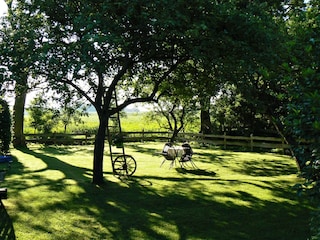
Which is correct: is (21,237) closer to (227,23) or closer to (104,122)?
(104,122)

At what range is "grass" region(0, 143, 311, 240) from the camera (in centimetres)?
575

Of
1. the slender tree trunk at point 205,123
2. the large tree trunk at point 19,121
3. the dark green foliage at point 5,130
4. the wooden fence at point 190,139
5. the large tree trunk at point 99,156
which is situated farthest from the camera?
the slender tree trunk at point 205,123

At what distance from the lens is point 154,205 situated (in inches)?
288

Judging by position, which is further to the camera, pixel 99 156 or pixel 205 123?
pixel 205 123

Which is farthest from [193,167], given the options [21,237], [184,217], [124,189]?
[21,237]

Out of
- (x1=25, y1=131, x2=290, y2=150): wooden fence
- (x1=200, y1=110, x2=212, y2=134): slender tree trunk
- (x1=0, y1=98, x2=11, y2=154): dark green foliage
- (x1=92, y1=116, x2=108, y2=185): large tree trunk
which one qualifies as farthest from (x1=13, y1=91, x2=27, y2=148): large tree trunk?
(x1=200, y1=110, x2=212, y2=134): slender tree trunk

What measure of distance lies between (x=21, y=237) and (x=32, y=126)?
18.3 m

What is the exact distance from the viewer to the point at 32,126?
22484 millimetres

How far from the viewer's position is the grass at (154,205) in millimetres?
5746

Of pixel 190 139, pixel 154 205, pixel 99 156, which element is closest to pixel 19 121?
pixel 190 139

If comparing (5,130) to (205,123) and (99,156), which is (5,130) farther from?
(205,123)

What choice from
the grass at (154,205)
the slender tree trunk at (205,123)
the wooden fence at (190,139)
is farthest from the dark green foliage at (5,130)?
the slender tree trunk at (205,123)

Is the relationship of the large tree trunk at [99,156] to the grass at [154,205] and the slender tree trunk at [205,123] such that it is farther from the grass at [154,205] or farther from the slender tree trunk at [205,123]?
the slender tree trunk at [205,123]

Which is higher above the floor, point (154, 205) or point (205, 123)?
point (205, 123)
